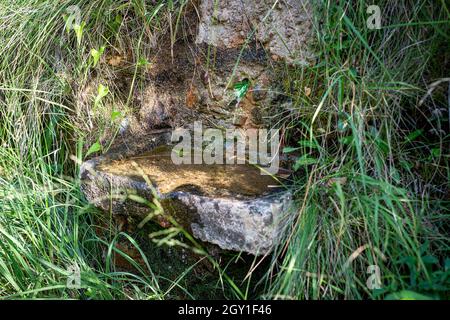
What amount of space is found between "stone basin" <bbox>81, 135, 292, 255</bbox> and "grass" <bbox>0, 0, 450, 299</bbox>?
0.08 meters

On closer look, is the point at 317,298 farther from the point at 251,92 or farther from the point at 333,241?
the point at 251,92

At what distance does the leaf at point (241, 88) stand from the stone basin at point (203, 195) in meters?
0.38

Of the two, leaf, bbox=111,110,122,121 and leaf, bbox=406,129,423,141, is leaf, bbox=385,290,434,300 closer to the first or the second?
leaf, bbox=406,129,423,141

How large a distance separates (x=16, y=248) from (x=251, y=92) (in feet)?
3.60

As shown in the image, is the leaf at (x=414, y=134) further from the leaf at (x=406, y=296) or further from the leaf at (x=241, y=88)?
the leaf at (x=241, y=88)

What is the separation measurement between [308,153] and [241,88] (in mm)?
526

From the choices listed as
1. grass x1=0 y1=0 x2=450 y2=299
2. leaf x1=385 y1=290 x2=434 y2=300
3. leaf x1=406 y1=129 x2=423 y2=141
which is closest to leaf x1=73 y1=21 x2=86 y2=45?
grass x1=0 y1=0 x2=450 y2=299

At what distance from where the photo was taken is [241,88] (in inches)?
78.2

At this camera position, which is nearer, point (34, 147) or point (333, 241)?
point (333, 241)

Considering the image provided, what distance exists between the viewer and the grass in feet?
4.42

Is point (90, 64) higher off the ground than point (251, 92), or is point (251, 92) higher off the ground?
point (90, 64)

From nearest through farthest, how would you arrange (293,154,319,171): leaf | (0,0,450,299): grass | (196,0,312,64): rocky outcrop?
→ (0,0,450,299): grass
(293,154,319,171): leaf
(196,0,312,64): rocky outcrop

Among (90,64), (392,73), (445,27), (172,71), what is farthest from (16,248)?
(445,27)
